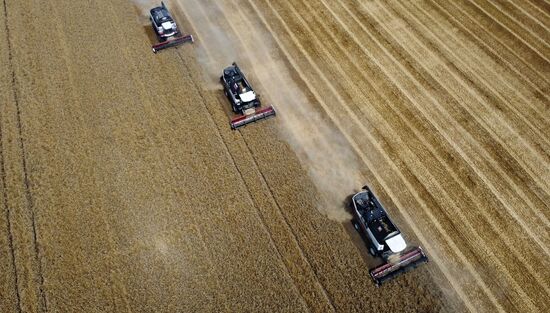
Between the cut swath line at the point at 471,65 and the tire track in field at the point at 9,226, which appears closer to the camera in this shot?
the tire track in field at the point at 9,226

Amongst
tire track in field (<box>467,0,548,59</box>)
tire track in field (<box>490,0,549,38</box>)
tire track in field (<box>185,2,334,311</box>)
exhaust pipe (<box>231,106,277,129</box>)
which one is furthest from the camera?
tire track in field (<box>490,0,549,38</box>)

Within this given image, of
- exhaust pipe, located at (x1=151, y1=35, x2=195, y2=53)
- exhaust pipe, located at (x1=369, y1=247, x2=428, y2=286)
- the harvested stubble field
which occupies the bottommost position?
exhaust pipe, located at (x1=369, y1=247, x2=428, y2=286)

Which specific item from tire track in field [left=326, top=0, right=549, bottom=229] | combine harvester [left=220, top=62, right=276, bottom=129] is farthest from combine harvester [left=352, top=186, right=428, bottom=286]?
combine harvester [left=220, top=62, right=276, bottom=129]

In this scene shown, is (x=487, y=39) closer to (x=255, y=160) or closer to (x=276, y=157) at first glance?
(x=276, y=157)

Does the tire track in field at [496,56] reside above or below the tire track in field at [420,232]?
above

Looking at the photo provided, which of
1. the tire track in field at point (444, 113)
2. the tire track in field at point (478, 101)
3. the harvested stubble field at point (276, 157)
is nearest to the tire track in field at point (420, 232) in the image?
the harvested stubble field at point (276, 157)

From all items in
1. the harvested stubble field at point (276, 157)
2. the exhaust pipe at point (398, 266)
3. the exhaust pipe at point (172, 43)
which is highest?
the exhaust pipe at point (172, 43)

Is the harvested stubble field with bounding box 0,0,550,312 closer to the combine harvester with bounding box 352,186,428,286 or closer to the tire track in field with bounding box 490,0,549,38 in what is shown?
the tire track in field with bounding box 490,0,549,38

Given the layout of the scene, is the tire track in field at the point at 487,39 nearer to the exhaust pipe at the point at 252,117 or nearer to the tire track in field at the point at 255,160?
the tire track in field at the point at 255,160
